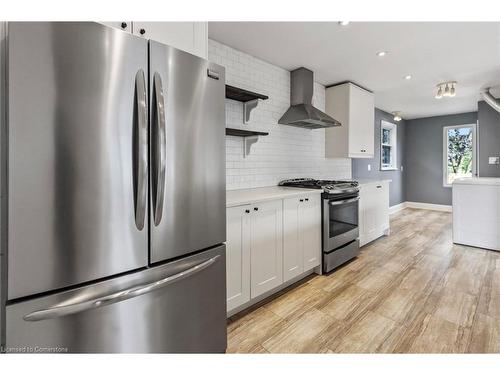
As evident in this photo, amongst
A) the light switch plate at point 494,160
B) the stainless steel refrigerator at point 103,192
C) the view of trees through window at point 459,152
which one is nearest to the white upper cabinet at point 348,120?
the light switch plate at point 494,160

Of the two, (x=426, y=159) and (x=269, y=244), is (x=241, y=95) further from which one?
(x=426, y=159)

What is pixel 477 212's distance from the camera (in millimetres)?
3598

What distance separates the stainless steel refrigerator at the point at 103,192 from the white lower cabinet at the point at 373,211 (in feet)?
9.22

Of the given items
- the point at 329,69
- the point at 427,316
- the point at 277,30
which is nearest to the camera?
the point at 427,316

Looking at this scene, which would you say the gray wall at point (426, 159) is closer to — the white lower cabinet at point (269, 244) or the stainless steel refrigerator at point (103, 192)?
the white lower cabinet at point (269, 244)

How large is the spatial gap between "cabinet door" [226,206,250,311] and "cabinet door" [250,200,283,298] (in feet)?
0.18

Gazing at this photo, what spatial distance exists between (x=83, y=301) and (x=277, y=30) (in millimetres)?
2509

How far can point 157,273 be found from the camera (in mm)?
1137

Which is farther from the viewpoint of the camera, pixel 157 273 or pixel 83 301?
pixel 157 273

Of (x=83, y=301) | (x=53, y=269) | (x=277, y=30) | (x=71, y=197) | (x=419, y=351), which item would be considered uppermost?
(x=277, y=30)

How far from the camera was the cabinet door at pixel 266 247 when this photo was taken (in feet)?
6.56

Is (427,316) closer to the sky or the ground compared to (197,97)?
closer to the ground
